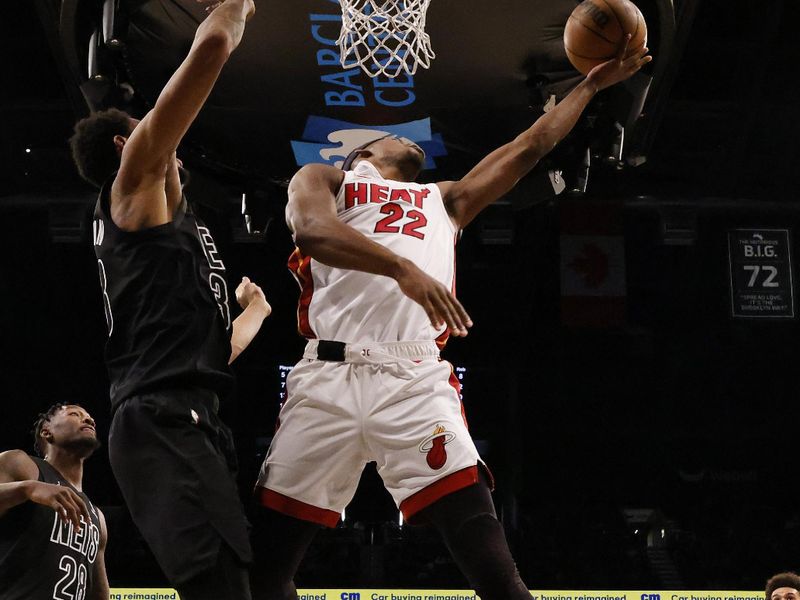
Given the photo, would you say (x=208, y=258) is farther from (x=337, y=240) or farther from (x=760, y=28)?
(x=760, y=28)

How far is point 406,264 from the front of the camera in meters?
2.56

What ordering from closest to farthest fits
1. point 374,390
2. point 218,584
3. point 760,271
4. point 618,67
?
point 218,584 → point 374,390 → point 618,67 → point 760,271

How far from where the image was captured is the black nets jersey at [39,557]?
12.2 feet

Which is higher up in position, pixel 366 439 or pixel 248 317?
pixel 248 317

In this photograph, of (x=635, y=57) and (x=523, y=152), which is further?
(x=635, y=57)

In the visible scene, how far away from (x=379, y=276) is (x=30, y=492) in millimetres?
1445

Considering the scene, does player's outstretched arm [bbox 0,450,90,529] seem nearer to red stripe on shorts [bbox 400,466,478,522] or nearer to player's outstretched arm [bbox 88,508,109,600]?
player's outstretched arm [bbox 88,508,109,600]

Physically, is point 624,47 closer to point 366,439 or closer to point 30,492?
point 366,439

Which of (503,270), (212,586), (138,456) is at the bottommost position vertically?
(503,270)

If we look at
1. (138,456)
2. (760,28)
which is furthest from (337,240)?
(760,28)

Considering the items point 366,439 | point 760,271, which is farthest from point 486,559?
point 760,271

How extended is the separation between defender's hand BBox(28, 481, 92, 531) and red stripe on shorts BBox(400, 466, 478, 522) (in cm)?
116

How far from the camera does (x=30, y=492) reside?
340 centimetres

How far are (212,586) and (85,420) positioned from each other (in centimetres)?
232
